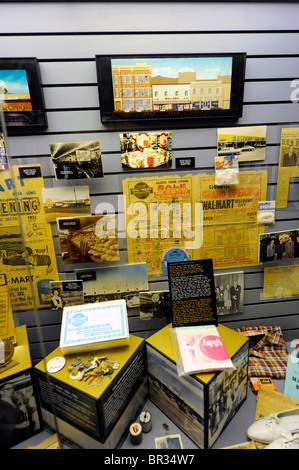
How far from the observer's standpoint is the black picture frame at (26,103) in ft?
3.36

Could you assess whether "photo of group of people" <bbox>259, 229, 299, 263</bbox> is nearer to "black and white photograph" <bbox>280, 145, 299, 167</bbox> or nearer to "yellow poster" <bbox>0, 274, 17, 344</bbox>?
"black and white photograph" <bbox>280, 145, 299, 167</bbox>

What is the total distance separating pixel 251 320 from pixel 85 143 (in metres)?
1.36

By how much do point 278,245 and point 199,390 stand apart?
2.93 feet

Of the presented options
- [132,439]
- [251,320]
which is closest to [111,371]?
[132,439]

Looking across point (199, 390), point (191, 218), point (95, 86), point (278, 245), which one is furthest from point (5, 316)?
point (278, 245)

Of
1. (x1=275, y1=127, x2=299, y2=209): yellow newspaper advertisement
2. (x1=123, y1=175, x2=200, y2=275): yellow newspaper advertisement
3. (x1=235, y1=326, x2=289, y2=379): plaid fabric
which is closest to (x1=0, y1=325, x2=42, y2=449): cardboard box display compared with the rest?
(x1=123, y1=175, x2=200, y2=275): yellow newspaper advertisement

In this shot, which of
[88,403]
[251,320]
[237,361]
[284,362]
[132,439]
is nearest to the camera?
[88,403]

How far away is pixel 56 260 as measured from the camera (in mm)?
1282

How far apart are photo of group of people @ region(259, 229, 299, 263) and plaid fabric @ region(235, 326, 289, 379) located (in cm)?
43

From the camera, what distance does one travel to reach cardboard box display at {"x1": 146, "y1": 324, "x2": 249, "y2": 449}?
97 cm

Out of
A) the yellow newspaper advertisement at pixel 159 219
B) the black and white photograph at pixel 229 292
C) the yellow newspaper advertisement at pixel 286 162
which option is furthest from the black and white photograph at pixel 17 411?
the yellow newspaper advertisement at pixel 286 162

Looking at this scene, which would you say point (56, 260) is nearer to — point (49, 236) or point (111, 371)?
point (49, 236)

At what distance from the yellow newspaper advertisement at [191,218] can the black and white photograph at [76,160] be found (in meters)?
0.17

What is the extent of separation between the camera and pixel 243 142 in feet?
4.08
